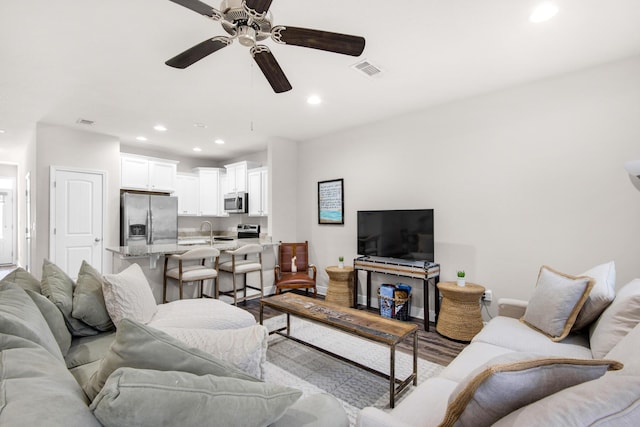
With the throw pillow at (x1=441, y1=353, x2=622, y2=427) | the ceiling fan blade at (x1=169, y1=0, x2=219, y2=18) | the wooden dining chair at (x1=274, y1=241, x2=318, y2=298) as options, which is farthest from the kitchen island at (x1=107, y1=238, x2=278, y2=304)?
the throw pillow at (x1=441, y1=353, x2=622, y2=427)

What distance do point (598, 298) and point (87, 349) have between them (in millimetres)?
3179

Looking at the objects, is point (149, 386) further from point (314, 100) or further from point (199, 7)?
point (314, 100)

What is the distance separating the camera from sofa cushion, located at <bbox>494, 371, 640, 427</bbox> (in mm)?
639

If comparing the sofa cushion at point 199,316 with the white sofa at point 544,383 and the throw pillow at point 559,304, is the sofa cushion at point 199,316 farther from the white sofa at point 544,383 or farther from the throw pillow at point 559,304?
the throw pillow at point 559,304

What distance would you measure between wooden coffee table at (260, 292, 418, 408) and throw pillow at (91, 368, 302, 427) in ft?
4.49

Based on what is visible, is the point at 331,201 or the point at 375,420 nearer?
the point at 375,420

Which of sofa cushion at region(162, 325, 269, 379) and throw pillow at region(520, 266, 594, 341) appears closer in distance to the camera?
sofa cushion at region(162, 325, 269, 379)

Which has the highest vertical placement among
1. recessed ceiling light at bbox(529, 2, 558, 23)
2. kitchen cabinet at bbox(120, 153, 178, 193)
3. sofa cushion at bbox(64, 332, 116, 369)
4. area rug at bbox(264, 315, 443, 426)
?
recessed ceiling light at bbox(529, 2, 558, 23)

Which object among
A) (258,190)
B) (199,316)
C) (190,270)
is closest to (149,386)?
(199,316)

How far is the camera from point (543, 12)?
Answer: 2.06 metres

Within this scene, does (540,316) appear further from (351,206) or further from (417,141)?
(351,206)

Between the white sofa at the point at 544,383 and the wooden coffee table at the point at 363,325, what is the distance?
→ 0.42m

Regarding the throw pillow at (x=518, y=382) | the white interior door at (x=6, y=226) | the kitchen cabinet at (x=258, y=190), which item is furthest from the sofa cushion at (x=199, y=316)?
the white interior door at (x=6, y=226)

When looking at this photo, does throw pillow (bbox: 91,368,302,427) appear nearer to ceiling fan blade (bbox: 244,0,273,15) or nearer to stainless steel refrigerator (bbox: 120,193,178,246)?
ceiling fan blade (bbox: 244,0,273,15)
